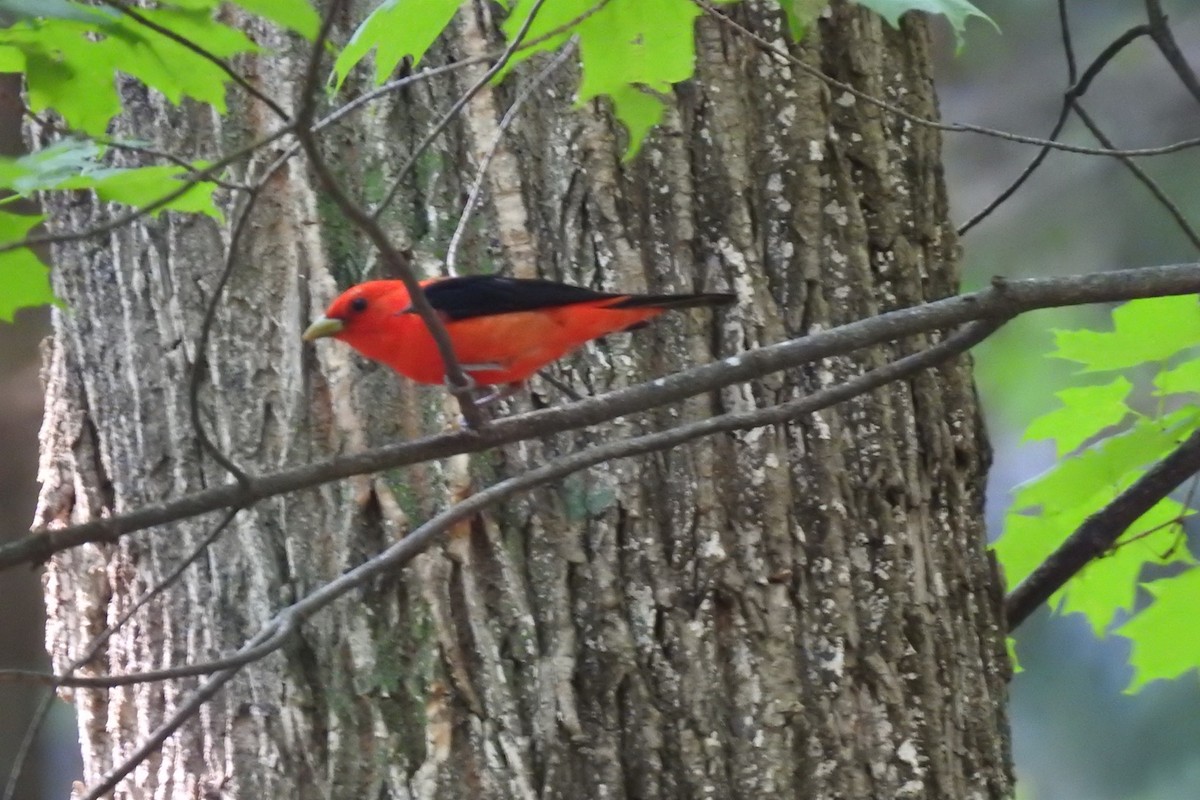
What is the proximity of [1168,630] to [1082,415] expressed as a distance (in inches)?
17.8

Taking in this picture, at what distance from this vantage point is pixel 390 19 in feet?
4.99

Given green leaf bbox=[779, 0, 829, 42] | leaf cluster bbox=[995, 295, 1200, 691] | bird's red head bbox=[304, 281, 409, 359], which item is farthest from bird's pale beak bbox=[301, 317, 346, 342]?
leaf cluster bbox=[995, 295, 1200, 691]

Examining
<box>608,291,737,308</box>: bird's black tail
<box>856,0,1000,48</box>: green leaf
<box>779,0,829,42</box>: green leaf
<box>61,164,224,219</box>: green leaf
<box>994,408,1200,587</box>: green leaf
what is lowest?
<box>994,408,1200,587</box>: green leaf

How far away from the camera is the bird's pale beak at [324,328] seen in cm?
190

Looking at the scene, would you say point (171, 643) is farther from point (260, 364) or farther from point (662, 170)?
point (662, 170)

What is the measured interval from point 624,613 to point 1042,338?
13.5 feet

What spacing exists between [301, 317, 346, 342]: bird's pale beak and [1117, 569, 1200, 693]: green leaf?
1.60 meters

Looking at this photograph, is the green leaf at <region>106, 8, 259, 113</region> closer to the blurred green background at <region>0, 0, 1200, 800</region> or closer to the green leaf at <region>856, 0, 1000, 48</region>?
the green leaf at <region>856, 0, 1000, 48</region>

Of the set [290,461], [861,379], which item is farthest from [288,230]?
[861,379]

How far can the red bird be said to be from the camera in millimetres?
1804

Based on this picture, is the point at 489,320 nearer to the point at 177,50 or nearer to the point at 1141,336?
the point at 177,50

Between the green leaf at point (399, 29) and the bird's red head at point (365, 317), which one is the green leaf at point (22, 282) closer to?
the bird's red head at point (365, 317)

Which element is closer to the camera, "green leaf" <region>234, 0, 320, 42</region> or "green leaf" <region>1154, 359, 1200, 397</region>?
"green leaf" <region>234, 0, 320, 42</region>

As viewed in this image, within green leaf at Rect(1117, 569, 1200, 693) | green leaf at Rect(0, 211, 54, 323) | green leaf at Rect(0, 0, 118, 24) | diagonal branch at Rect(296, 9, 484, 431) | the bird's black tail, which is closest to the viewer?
diagonal branch at Rect(296, 9, 484, 431)
